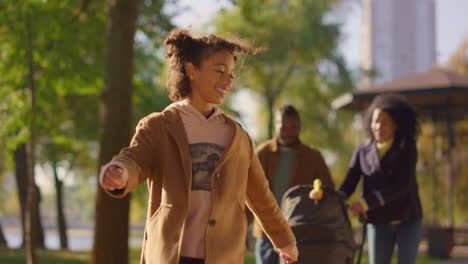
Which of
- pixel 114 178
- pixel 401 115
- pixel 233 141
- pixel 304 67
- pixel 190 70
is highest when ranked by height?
pixel 304 67

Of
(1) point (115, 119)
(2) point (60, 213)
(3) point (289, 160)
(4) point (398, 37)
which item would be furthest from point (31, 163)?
(4) point (398, 37)

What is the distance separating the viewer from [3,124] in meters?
13.8

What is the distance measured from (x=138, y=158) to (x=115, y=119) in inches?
274

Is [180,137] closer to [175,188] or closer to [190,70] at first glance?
[175,188]

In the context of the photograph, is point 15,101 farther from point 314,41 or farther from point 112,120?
point 314,41

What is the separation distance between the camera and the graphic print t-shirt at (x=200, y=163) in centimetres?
315

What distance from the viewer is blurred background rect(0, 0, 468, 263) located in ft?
33.2

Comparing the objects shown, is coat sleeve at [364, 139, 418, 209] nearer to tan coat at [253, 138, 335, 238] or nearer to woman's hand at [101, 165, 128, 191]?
tan coat at [253, 138, 335, 238]

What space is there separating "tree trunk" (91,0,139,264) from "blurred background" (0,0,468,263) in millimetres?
15

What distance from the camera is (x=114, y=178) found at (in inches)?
110

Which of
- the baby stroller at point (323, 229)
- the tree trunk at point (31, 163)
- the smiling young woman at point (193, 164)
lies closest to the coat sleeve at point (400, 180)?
the baby stroller at point (323, 229)

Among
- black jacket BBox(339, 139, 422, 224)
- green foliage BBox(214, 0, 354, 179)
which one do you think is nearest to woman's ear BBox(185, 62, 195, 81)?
black jacket BBox(339, 139, 422, 224)

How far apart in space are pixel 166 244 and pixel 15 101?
10524 millimetres

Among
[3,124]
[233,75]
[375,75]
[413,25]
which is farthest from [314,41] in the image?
[413,25]
